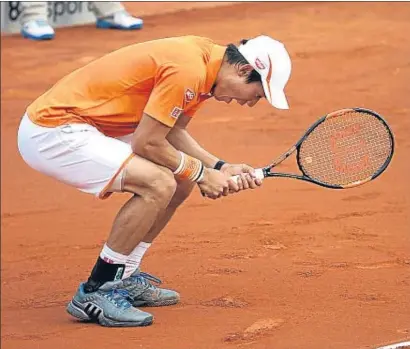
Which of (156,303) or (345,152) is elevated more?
(345,152)

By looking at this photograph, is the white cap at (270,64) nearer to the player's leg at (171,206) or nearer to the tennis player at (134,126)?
the tennis player at (134,126)

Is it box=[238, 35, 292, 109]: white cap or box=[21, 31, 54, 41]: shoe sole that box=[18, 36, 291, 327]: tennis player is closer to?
box=[238, 35, 292, 109]: white cap

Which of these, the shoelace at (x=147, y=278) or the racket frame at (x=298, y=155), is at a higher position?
the racket frame at (x=298, y=155)

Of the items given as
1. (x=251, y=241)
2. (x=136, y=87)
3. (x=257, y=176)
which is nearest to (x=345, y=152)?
(x=257, y=176)

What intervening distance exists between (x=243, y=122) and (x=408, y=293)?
4.41 m

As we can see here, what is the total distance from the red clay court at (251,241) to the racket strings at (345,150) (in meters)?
0.60

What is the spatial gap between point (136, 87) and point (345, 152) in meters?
1.35

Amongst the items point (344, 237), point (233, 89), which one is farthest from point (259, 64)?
point (344, 237)

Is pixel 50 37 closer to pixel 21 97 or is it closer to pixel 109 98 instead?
pixel 21 97

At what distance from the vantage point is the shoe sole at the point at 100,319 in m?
5.71

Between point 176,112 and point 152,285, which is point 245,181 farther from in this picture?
point 152,285

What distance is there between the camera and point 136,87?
5.64m

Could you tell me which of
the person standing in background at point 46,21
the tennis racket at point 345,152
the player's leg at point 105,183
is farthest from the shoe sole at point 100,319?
the person standing in background at point 46,21

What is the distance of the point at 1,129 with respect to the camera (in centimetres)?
1032
